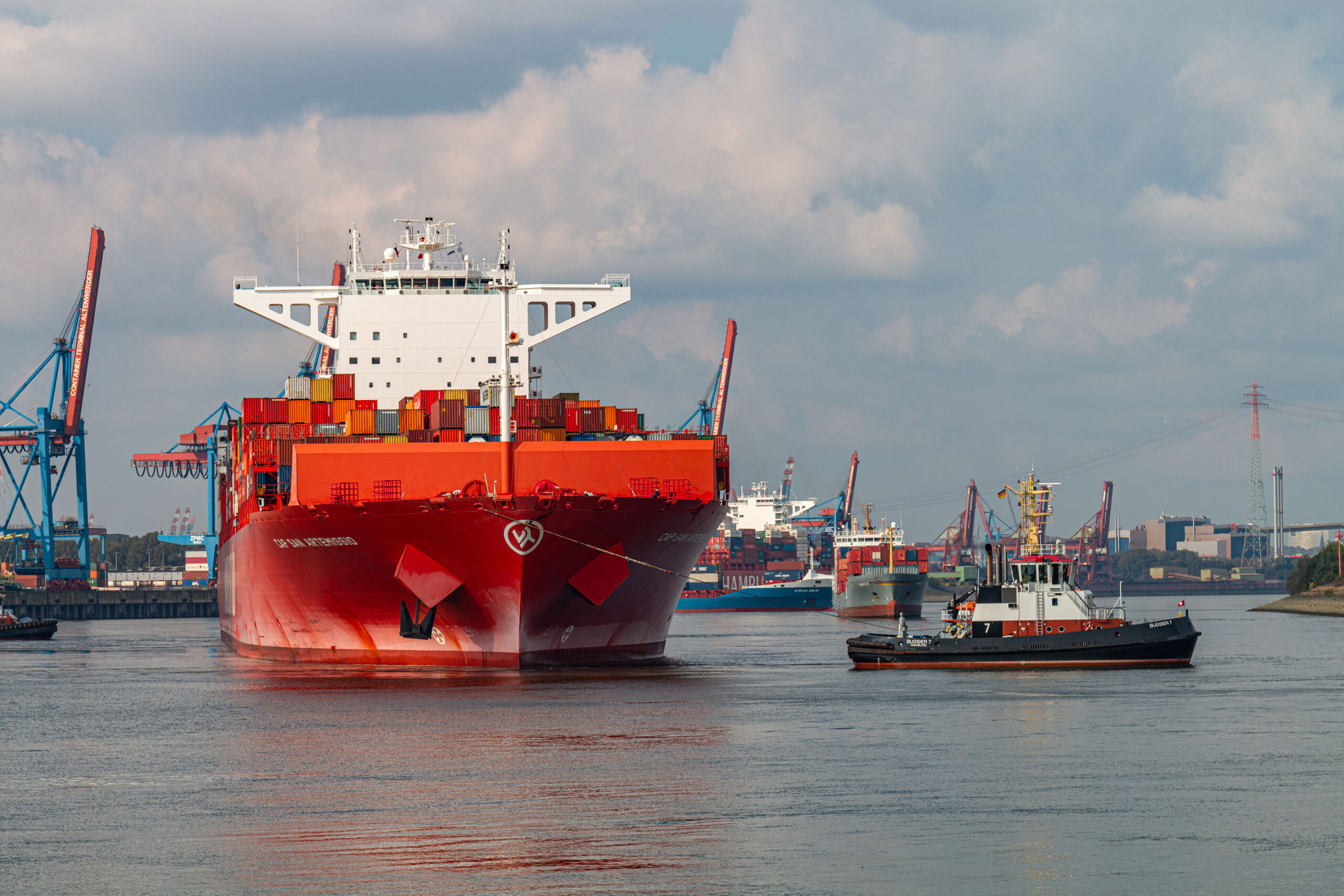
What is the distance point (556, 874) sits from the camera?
50.5ft

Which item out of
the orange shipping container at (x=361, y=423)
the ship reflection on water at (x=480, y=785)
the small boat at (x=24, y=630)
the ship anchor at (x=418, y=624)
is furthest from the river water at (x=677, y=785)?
the small boat at (x=24, y=630)

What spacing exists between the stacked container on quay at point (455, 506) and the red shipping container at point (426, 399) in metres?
0.06

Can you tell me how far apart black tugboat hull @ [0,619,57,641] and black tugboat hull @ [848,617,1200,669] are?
175 ft

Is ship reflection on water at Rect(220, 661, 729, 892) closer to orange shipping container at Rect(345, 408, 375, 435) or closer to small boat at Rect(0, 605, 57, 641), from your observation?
orange shipping container at Rect(345, 408, 375, 435)

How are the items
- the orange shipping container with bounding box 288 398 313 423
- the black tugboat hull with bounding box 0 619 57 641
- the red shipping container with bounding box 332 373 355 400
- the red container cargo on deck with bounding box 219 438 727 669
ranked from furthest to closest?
the black tugboat hull with bounding box 0 619 57 641, the red shipping container with bounding box 332 373 355 400, the orange shipping container with bounding box 288 398 313 423, the red container cargo on deck with bounding box 219 438 727 669

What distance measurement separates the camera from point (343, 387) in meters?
47.2

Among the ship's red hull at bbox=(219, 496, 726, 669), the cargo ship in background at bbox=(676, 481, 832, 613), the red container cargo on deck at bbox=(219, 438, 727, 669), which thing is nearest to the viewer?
the ship's red hull at bbox=(219, 496, 726, 669)

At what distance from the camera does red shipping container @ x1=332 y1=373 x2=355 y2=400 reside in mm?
47031

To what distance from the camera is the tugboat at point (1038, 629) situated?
4128 cm

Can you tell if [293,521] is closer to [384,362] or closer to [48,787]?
[384,362]

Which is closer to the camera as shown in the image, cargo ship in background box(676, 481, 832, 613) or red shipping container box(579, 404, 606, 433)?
red shipping container box(579, 404, 606, 433)

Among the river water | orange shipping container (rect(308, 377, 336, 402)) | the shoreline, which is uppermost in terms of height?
orange shipping container (rect(308, 377, 336, 402))

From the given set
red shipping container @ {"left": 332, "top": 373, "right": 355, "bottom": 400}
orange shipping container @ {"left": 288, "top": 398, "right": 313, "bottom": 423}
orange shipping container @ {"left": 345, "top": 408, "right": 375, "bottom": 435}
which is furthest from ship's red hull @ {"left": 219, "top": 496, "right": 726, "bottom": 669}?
red shipping container @ {"left": 332, "top": 373, "right": 355, "bottom": 400}

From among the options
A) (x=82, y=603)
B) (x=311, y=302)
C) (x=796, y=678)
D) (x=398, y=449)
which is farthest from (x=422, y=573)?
(x=82, y=603)
